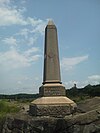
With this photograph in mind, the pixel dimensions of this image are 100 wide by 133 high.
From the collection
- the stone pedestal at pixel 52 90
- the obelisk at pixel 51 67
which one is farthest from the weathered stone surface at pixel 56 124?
the obelisk at pixel 51 67

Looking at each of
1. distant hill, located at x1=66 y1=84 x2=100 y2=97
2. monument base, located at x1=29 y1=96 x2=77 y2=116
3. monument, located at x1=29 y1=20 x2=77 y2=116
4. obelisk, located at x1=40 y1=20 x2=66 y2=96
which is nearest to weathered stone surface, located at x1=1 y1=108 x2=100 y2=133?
monument base, located at x1=29 y1=96 x2=77 y2=116

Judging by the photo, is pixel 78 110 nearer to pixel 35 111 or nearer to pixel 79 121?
pixel 35 111

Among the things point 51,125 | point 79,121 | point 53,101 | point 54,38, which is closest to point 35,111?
point 53,101

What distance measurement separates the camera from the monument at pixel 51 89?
27.7 ft

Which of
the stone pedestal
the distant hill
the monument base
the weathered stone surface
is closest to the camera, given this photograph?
the weathered stone surface

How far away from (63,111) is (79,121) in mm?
1672

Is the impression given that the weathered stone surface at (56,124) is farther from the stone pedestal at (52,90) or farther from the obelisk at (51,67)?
the obelisk at (51,67)

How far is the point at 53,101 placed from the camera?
28.3 ft

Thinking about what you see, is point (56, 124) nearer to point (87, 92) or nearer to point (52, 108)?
point (52, 108)

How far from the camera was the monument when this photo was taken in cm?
845

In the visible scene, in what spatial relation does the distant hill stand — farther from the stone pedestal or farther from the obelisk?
the stone pedestal

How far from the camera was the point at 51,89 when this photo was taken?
8992mm

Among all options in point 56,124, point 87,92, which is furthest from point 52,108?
point 87,92

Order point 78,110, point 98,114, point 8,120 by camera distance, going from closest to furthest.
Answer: point 98,114 < point 8,120 < point 78,110
